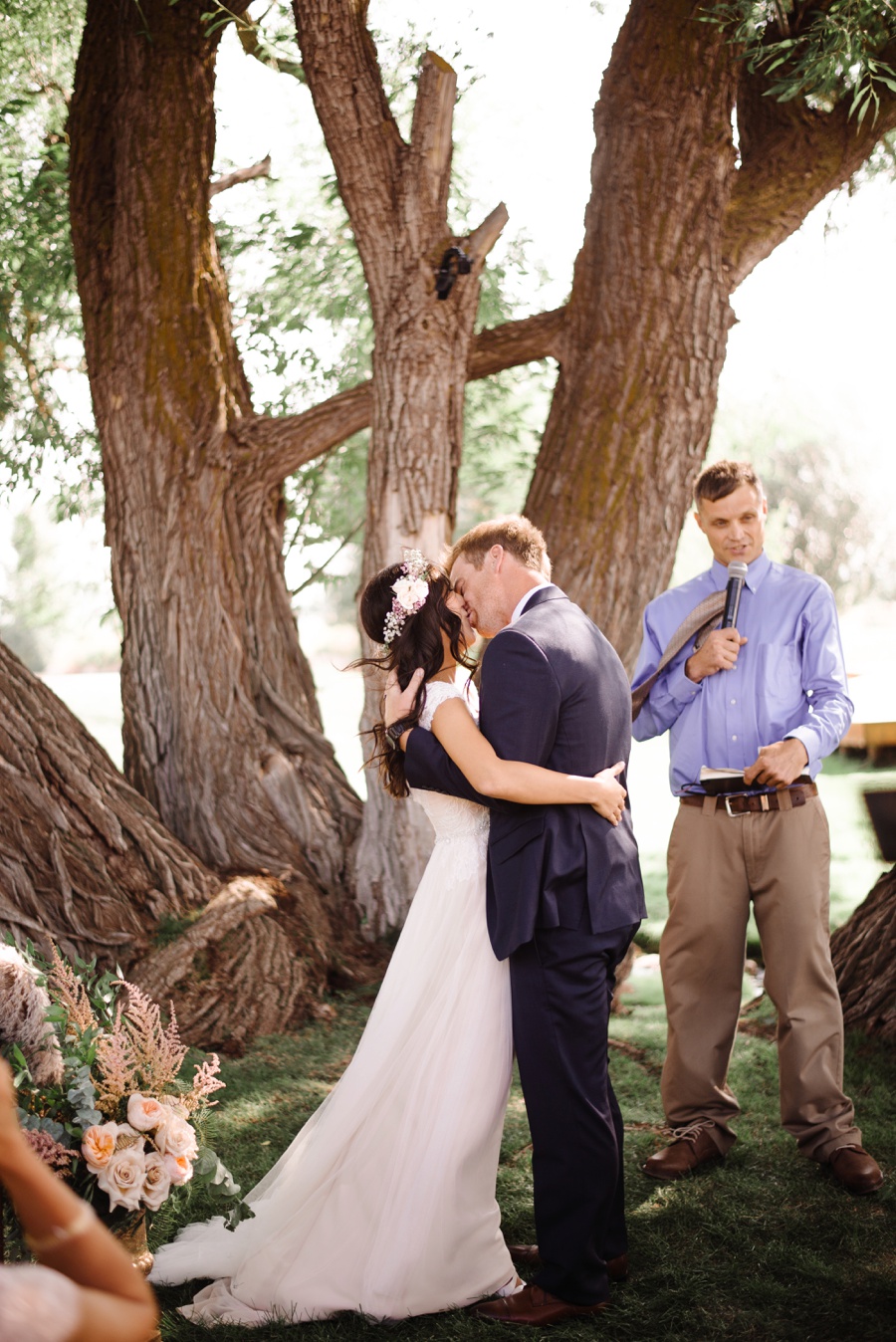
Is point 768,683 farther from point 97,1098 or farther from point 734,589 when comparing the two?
point 97,1098

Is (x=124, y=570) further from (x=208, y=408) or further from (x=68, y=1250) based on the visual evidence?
(x=68, y=1250)

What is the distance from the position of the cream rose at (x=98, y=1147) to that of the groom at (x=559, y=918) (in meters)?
1.01

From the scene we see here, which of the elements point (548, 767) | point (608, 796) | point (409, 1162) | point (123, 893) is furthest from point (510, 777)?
point (123, 893)

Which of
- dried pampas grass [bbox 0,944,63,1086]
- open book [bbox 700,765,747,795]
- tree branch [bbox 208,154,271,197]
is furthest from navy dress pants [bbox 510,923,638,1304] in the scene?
tree branch [bbox 208,154,271,197]

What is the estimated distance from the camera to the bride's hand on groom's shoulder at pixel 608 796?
2.90m

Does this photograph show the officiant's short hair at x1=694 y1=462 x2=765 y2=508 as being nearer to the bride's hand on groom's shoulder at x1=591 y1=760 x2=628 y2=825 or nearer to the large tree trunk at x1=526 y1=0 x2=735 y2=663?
the bride's hand on groom's shoulder at x1=591 y1=760 x2=628 y2=825

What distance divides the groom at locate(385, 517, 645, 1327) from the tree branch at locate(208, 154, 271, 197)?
217 inches

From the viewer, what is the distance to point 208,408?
6125mm

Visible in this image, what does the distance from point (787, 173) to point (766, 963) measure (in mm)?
3900

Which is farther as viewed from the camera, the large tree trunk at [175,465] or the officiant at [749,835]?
the large tree trunk at [175,465]

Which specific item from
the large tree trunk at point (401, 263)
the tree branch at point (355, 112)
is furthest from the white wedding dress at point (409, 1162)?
the tree branch at point (355, 112)

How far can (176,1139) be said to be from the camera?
2.53m

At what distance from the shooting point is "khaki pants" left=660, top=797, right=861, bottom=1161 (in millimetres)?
3602

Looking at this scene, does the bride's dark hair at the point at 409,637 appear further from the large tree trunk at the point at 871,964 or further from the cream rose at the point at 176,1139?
the large tree trunk at the point at 871,964
